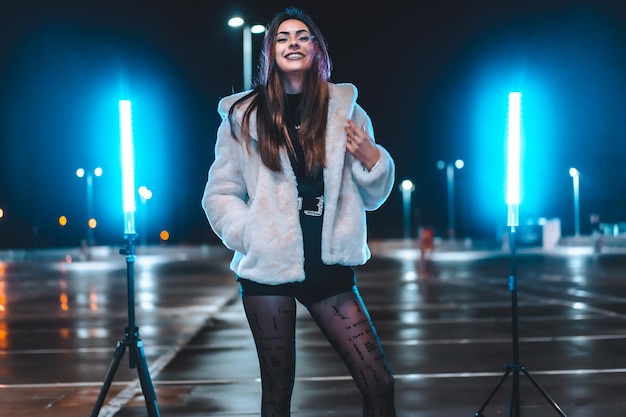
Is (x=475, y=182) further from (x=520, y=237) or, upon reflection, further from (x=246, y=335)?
(x=246, y=335)

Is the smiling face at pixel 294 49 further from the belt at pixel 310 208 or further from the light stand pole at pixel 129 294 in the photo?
the light stand pole at pixel 129 294

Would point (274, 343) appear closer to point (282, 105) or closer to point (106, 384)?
point (282, 105)

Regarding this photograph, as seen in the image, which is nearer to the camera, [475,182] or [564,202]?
[564,202]

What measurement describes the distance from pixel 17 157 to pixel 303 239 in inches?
3656

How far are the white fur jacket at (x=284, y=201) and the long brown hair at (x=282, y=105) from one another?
0.03 m

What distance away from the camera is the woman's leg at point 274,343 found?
327cm

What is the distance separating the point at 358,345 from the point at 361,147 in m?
0.69

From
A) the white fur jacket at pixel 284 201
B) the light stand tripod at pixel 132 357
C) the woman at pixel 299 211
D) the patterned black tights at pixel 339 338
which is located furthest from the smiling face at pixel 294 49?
the light stand tripod at pixel 132 357

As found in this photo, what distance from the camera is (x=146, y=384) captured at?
5.27 metres

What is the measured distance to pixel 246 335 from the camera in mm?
11508

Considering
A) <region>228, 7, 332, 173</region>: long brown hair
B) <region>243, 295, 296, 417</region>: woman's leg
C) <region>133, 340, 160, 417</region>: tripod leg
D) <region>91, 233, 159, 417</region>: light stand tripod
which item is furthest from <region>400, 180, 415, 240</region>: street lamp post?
<region>243, 295, 296, 417</region>: woman's leg

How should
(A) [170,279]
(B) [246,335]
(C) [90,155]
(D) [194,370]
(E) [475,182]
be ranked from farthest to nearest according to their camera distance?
(E) [475,182], (C) [90,155], (A) [170,279], (B) [246,335], (D) [194,370]

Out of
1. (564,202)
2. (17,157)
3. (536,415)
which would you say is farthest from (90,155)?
(536,415)

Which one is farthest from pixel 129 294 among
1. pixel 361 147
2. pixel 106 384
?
pixel 361 147
